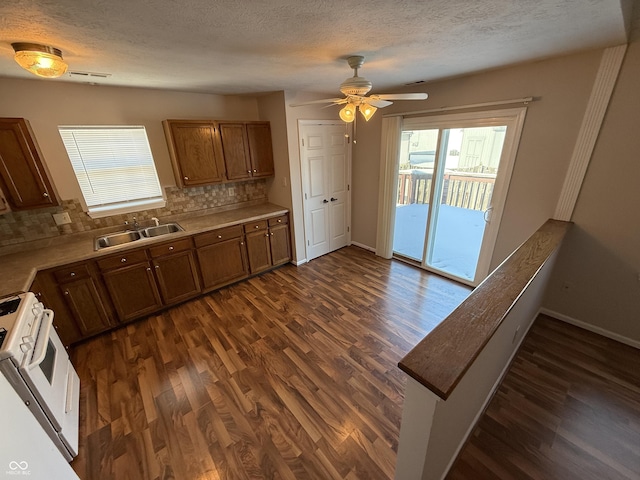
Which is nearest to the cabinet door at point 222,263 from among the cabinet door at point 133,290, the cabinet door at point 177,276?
the cabinet door at point 177,276

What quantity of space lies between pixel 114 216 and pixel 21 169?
2.67ft

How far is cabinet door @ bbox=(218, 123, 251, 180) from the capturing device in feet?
10.0

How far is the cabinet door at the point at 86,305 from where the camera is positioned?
223 centimetres

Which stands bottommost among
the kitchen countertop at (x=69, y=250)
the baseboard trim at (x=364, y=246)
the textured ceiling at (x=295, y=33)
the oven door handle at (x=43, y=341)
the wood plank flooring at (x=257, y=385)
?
the wood plank flooring at (x=257, y=385)

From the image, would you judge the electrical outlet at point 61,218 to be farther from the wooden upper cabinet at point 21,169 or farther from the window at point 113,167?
the wooden upper cabinet at point 21,169

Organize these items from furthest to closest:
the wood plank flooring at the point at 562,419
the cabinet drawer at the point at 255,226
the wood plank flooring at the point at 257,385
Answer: the cabinet drawer at the point at 255,226 → the wood plank flooring at the point at 257,385 → the wood plank flooring at the point at 562,419

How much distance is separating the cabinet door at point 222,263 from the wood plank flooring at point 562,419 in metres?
2.76

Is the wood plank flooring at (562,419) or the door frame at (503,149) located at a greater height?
the door frame at (503,149)

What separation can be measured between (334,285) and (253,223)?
1.33 m

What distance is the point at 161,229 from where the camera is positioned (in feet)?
9.86

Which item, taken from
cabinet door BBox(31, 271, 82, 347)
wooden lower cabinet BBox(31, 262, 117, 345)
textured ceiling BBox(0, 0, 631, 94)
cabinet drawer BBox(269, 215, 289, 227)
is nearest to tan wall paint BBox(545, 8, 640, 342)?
textured ceiling BBox(0, 0, 631, 94)

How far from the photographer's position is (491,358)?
146cm

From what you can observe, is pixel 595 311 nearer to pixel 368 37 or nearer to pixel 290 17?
pixel 368 37

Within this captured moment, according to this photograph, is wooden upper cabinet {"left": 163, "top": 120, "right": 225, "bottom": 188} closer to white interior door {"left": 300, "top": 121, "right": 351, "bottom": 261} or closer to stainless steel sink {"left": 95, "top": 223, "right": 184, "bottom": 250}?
stainless steel sink {"left": 95, "top": 223, "right": 184, "bottom": 250}
